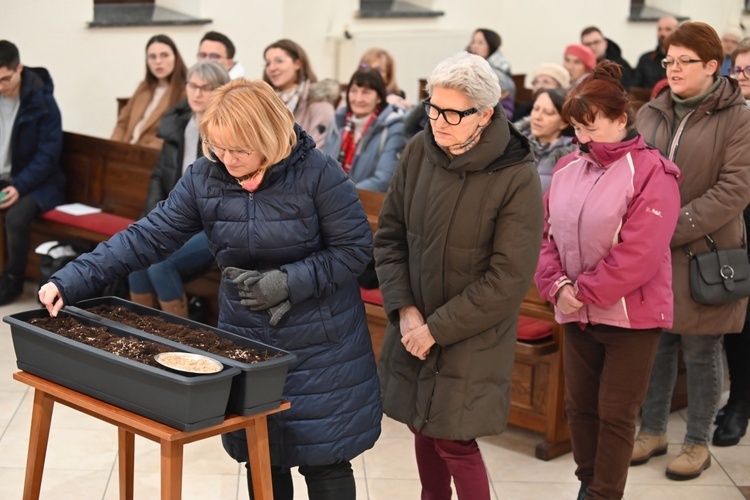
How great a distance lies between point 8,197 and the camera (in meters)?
5.88

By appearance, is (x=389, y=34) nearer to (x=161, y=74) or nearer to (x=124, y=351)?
(x=161, y=74)

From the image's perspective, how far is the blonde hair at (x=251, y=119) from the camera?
8.14 ft

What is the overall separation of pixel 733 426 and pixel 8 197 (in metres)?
3.88

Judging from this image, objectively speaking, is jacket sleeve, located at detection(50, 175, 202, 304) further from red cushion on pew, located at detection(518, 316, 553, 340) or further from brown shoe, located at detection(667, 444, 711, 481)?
brown shoe, located at detection(667, 444, 711, 481)

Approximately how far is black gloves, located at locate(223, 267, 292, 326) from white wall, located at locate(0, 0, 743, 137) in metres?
5.32

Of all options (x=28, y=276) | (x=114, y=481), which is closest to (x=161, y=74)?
(x=28, y=276)

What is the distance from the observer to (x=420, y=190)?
2.83m

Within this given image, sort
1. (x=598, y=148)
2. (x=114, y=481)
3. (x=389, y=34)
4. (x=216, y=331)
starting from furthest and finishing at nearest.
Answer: (x=389, y=34) < (x=114, y=481) < (x=598, y=148) < (x=216, y=331)

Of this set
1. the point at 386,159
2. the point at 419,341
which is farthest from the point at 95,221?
the point at 419,341

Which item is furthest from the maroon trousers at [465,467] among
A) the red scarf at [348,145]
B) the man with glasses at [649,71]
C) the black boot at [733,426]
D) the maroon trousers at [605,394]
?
the man with glasses at [649,71]

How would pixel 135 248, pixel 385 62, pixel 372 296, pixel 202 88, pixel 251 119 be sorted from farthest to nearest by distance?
pixel 385 62, pixel 202 88, pixel 372 296, pixel 135 248, pixel 251 119

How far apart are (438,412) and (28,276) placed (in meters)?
4.12

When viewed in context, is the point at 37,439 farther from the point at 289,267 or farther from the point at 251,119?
the point at 251,119

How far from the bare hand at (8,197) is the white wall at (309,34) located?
5.82ft
